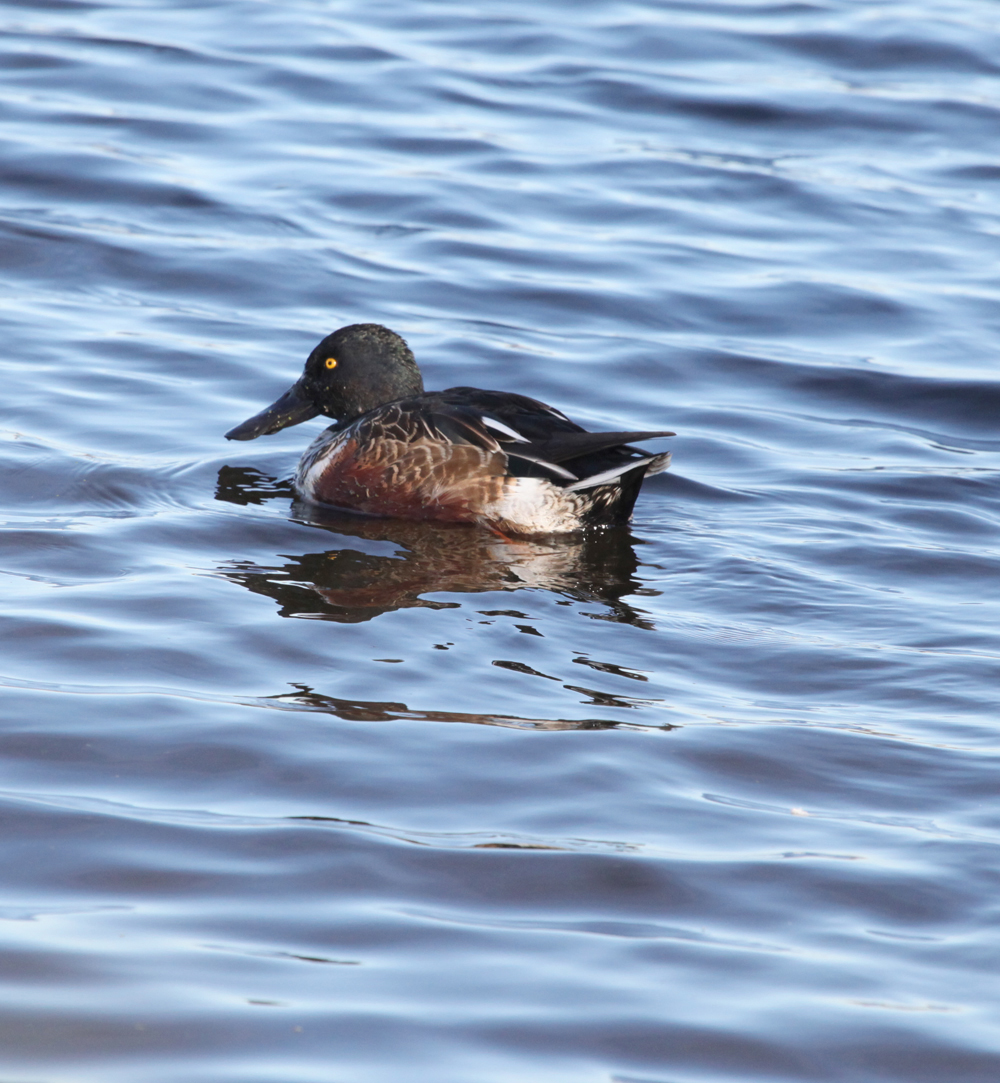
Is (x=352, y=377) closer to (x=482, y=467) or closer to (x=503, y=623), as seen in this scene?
(x=482, y=467)

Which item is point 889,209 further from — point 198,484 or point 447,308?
point 198,484

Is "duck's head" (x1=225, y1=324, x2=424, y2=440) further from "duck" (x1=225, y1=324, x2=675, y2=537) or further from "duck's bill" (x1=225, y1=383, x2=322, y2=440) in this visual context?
"duck" (x1=225, y1=324, x2=675, y2=537)

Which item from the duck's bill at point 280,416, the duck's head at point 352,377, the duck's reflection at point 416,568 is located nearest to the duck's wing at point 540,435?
the duck's reflection at point 416,568

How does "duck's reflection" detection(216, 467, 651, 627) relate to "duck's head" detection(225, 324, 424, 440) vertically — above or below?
below

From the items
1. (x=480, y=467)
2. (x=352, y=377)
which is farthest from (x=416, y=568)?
(x=352, y=377)

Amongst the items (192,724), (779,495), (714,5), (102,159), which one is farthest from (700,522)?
(714,5)

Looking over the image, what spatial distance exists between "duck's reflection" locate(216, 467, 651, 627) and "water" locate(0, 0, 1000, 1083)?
0.10 feet

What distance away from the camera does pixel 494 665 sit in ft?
18.6

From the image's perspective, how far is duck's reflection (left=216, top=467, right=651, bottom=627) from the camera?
6.38 m

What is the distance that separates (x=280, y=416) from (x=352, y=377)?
1.45 feet

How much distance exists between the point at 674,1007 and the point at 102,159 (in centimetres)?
1131

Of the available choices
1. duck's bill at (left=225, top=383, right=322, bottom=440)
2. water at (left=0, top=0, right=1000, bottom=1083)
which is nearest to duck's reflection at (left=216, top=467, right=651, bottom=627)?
water at (left=0, top=0, right=1000, bottom=1083)

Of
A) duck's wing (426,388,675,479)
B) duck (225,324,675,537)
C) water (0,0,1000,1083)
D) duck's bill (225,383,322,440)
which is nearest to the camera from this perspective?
water (0,0,1000,1083)

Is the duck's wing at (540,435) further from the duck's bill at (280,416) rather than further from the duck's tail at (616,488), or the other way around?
the duck's bill at (280,416)
